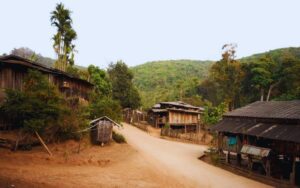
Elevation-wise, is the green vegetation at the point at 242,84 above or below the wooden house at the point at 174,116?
above

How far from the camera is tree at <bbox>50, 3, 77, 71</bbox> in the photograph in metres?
38.0

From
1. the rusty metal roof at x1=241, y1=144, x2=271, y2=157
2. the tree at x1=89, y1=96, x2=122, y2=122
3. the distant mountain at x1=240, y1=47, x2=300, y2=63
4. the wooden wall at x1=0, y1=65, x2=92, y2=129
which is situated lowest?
the rusty metal roof at x1=241, y1=144, x2=271, y2=157

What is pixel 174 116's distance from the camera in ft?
141

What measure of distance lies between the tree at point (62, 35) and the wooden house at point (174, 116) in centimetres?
1665

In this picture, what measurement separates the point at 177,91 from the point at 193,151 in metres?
41.4

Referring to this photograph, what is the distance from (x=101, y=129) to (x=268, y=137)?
13496 mm

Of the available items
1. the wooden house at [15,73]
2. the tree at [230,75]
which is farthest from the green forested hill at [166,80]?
the wooden house at [15,73]

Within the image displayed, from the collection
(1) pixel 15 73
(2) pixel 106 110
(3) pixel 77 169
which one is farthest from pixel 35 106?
(2) pixel 106 110

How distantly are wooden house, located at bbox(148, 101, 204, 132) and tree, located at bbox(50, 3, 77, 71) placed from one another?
54.6 feet

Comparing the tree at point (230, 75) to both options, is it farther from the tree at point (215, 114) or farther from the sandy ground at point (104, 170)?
the sandy ground at point (104, 170)

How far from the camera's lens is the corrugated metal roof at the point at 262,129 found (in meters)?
16.6

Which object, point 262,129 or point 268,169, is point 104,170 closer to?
point 268,169

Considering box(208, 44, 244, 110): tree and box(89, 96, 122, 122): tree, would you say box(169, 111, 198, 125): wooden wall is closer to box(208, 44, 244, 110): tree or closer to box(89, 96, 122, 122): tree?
box(208, 44, 244, 110): tree

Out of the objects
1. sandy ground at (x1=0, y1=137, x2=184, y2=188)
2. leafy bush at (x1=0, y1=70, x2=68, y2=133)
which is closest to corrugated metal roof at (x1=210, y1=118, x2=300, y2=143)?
sandy ground at (x1=0, y1=137, x2=184, y2=188)
